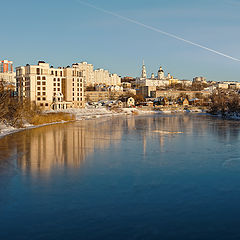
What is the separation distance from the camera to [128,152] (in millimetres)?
12781

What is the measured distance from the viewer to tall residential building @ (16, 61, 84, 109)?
47969 millimetres

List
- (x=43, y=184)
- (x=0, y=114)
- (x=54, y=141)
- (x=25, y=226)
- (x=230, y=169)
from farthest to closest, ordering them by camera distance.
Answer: (x=0, y=114), (x=54, y=141), (x=230, y=169), (x=43, y=184), (x=25, y=226)

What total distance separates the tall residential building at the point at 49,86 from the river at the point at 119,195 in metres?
36.4

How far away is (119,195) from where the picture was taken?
7.02m

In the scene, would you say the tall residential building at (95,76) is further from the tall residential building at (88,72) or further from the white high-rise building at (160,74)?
the white high-rise building at (160,74)

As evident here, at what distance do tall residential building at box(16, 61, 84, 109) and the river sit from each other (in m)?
36.4

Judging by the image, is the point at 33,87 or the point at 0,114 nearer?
the point at 0,114

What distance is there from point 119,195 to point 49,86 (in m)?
43.7

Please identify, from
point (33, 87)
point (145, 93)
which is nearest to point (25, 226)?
point (33, 87)

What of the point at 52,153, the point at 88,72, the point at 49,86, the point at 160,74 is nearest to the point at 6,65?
the point at 88,72

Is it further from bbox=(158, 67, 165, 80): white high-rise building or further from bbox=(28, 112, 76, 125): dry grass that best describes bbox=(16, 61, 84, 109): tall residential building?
bbox=(158, 67, 165, 80): white high-rise building

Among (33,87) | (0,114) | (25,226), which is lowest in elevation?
(25,226)

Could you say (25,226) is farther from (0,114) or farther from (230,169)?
(0,114)

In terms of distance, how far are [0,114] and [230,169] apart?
15.5 meters
